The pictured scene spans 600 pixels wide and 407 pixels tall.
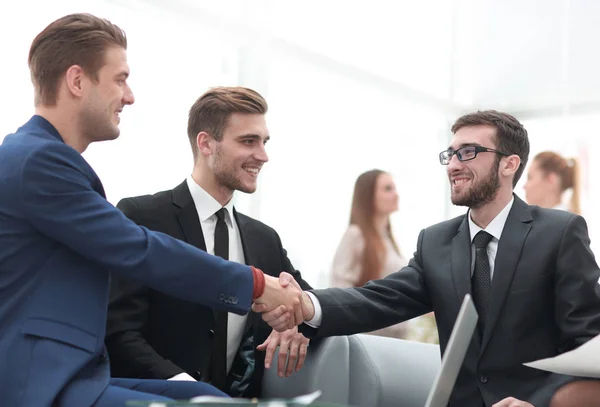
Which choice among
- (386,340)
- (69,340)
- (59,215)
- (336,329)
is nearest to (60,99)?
(59,215)

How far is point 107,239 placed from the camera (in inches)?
82.0

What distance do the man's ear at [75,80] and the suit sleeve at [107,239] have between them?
0.22 metres

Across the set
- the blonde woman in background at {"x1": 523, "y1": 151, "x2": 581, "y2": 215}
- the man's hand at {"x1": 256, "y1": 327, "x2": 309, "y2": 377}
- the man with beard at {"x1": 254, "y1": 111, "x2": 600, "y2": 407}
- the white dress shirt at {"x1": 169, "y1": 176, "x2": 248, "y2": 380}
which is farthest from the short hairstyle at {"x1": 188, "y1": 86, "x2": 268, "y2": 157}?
the blonde woman in background at {"x1": 523, "y1": 151, "x2": 581, "y2": 215}

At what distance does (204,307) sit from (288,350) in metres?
0.33

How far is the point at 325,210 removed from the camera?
6.93 meters

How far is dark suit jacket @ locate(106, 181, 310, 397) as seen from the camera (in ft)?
8.64

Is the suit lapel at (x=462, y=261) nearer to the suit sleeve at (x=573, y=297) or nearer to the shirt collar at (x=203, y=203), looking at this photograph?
the suit sleeve at (x=573, y=297)

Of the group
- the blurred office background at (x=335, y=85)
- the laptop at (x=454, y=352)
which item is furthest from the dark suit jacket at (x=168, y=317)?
the blurred office background at (x=335, y=85)

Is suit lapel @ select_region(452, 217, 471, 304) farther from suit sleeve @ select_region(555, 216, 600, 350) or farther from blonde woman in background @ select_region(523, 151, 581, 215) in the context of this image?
blonde woman in background @ select_region(523, 151, 581, 215)

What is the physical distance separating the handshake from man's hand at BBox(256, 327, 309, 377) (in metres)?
0.03

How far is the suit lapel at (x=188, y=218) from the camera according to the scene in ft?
9.77

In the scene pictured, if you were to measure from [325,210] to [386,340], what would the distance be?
3.87 m

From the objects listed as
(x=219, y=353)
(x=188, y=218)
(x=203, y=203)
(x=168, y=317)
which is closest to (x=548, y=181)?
(x=203, y=203)

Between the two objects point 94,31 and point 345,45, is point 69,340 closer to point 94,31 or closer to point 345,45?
point 94,31
